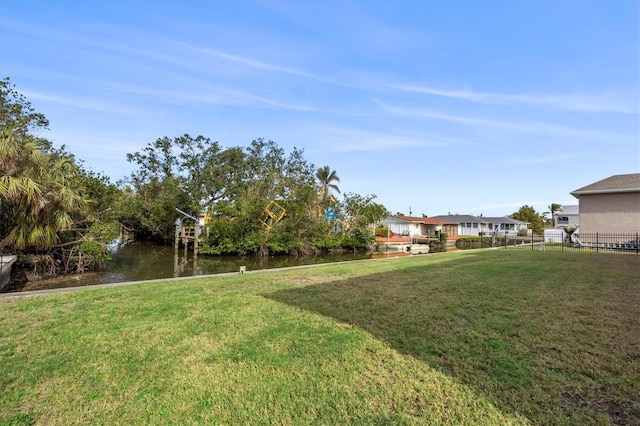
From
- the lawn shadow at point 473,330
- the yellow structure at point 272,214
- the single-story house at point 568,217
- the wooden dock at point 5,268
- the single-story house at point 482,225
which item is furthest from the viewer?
the single-story house at point 482,225

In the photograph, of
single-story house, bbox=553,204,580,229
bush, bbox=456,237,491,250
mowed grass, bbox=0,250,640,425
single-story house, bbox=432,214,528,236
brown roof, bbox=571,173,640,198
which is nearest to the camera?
mowed grass, bbox=0,250,640,425

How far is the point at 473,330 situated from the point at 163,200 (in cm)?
2592

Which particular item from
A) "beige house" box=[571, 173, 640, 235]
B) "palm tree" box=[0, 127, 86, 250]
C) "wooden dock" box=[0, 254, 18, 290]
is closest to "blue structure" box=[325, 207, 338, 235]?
"beige house" box=[571, 173, 640, 235]

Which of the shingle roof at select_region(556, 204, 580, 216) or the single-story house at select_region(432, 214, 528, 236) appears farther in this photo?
the single-story house at select_region(432, 214, 528, 236)

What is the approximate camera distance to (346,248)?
26000 millimetres

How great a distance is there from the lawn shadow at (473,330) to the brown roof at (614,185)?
15.3 m

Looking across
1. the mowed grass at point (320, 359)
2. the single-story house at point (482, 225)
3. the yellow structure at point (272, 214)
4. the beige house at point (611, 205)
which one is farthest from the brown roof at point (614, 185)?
the single-story house at point (482, 225)

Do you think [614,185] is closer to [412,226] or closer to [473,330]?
[473,330]

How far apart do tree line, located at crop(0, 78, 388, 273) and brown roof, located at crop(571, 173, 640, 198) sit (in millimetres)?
12918

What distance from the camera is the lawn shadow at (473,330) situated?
2.25 metres

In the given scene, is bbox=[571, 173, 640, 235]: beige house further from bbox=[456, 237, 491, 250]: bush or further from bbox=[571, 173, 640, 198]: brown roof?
bbox=[456, 237, 491, 250]: bush

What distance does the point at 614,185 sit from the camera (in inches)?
690

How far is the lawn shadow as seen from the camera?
7.38 feet

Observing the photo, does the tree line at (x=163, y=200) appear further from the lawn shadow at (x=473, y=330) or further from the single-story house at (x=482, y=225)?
the single-story house at (x=482, y=225)
